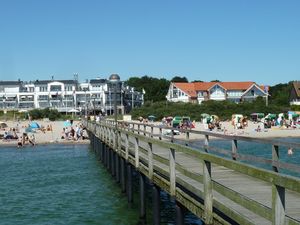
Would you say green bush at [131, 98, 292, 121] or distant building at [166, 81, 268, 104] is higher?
distant building at [166, 81, 268, 104]

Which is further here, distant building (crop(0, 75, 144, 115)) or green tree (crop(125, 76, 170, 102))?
green tree (crop(125, 76, 170, 102))

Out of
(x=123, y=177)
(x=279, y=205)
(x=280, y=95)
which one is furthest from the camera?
(x=280, y=95)

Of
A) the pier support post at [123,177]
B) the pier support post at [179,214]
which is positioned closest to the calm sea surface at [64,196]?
the pier support post at [123,177]

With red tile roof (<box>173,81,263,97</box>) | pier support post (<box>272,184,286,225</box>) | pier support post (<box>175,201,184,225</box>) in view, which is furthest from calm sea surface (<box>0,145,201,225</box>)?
red tile roof (<box>173,81,263,97</box>)

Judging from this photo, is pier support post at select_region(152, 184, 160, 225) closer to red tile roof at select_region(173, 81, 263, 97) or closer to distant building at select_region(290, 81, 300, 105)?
distant building at select_region(290, 81, 300, 105)

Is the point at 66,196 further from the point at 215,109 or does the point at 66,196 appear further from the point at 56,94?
the point at 56,94

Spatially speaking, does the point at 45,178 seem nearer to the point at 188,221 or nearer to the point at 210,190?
the point at 188,221

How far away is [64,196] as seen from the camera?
20.6 meters

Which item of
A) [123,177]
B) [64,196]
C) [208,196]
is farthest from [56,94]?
[208,196]

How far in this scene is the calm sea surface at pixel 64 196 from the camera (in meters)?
16.2

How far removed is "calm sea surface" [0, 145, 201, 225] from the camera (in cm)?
1617

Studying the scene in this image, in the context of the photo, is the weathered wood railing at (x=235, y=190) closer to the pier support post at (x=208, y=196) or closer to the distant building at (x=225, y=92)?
the pier support post at (x=208, y=196)

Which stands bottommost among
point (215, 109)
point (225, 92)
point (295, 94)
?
point (215, 109)

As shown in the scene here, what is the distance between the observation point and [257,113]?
3378 inches
